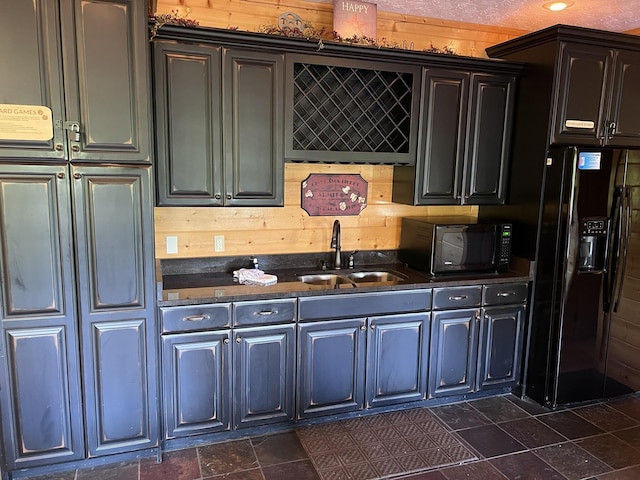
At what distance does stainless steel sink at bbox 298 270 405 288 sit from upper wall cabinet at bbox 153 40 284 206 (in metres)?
0.65

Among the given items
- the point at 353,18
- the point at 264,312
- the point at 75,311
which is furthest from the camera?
the point at 353,18

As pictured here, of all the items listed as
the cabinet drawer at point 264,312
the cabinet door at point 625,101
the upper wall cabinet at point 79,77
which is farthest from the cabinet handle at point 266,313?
the cabinet door at point 625,101

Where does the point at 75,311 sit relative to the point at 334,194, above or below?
below

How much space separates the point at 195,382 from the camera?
252 cm

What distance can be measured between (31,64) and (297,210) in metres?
1.67

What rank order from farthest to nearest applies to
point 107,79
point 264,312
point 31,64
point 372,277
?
point 372,277, point 264,312, point 107,79, point 31,64

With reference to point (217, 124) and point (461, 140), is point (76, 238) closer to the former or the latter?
point (217, 124)

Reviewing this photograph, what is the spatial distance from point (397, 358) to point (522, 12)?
2.44 m

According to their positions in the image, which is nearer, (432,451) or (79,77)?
(79,77)

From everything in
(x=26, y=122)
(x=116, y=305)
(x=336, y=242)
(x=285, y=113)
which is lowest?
(x=116, y=305)

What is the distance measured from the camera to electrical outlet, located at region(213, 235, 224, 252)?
300 cm

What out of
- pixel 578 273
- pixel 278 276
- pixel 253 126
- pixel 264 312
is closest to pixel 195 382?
pixel 264 312

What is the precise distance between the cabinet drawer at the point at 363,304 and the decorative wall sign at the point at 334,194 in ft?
2.38

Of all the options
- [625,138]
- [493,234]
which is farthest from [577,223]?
[625,138]
